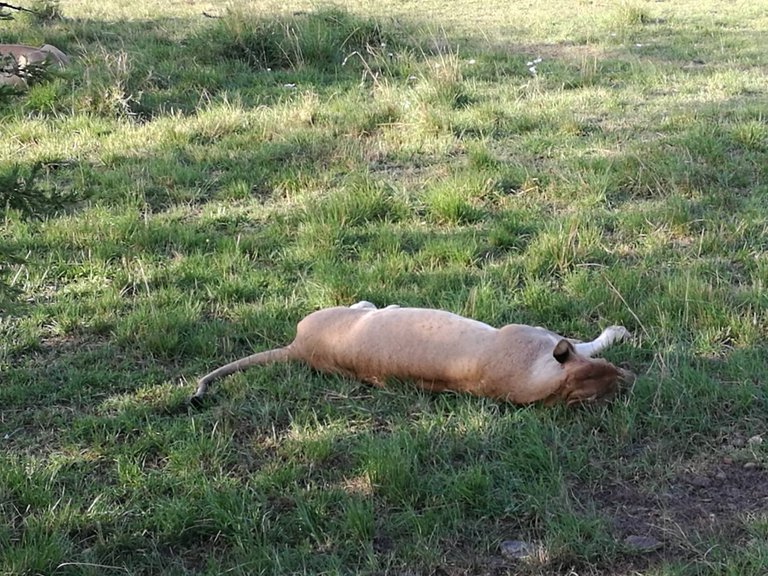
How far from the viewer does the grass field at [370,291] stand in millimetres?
3098

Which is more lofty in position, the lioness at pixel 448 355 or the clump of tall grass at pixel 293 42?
the clump of tall grass at pixel 293 42

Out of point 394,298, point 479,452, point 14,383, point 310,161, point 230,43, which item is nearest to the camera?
point 479,452

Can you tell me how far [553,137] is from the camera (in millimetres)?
6875

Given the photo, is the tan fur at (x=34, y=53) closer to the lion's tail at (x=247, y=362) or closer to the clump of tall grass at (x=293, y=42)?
the clump of tall grass at (x=293, y=42)

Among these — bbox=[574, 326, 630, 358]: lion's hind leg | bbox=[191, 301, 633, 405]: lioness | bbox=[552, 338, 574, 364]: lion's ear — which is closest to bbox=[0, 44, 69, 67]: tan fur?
bbox=[191, 301, 633, 405]: lioness

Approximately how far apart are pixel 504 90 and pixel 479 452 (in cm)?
532

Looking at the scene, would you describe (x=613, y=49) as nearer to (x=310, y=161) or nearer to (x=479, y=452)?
(x=310, y=161)

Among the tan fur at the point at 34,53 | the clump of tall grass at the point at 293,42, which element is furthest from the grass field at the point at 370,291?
the tan fur at the point at 34,53

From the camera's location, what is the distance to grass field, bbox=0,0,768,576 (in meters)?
3.10

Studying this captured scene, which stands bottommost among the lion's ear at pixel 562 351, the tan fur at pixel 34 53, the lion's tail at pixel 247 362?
the lion's tail at pixel 247 362

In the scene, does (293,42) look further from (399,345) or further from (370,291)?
(399,345)

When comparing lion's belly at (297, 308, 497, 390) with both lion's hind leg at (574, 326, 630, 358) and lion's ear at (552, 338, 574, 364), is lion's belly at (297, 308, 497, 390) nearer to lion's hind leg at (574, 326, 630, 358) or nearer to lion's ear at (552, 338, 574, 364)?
lion's ear at (552, 338, 574, 364)

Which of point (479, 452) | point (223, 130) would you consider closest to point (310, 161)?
point (223, 130)

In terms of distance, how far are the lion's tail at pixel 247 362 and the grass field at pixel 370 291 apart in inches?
3.6
